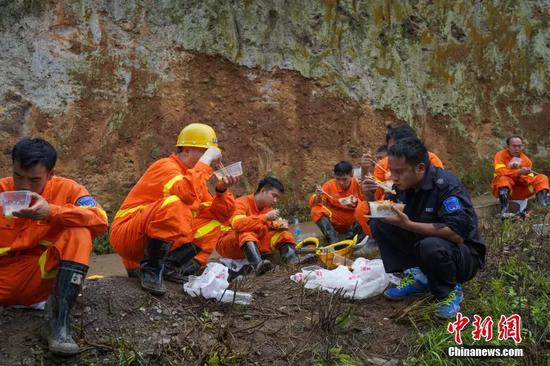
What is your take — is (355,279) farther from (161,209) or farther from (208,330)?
(161,209)

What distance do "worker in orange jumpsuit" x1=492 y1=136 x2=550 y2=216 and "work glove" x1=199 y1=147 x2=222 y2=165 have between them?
5824 millimetres

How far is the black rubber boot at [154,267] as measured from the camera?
12.8 ft

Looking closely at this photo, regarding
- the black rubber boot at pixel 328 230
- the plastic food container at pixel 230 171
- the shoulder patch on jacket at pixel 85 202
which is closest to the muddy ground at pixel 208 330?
the shoulder patch on jacket at pixel 85 202

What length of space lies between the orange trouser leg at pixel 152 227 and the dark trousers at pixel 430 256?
145 cm

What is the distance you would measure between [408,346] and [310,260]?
235 centimetres

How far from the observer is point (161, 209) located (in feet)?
12.9

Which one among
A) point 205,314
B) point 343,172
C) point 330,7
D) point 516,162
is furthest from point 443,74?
point 205,314

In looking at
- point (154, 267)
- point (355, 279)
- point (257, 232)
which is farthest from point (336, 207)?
point (154, 267)

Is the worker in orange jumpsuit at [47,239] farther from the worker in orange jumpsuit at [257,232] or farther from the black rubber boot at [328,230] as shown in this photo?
the black rubber boot at [328,230]

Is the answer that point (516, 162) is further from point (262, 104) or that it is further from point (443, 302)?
point (443, 302)

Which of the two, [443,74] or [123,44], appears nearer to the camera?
[123,44]

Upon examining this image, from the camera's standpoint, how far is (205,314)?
3752mm

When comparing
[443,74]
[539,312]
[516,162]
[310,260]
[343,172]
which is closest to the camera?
[539,312]

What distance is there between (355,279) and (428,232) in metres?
0.76
